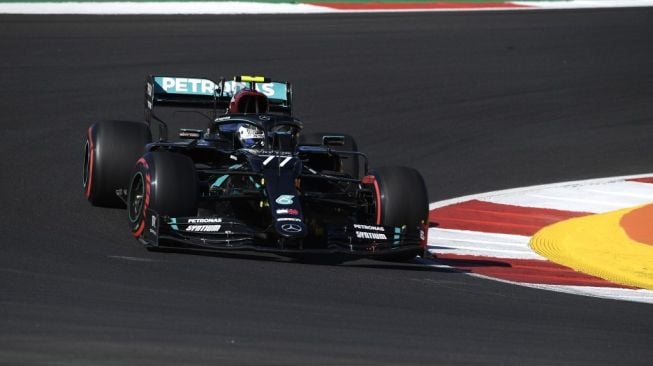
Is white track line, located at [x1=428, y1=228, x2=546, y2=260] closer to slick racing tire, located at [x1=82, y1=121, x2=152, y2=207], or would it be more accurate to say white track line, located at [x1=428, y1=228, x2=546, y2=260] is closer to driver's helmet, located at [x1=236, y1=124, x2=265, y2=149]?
driver's helmet, located at [x1=236, y1=124, x2=265, y2=149]

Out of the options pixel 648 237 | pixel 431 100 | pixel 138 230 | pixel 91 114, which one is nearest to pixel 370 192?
pixel 138 230

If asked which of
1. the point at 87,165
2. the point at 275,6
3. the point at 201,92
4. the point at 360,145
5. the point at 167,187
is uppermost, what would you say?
the point at 275,6

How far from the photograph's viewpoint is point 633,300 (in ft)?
31.2

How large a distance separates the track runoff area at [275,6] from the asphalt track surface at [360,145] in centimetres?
66

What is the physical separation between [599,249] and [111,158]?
4.00m

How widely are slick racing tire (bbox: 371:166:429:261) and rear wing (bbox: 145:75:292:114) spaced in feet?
7.92

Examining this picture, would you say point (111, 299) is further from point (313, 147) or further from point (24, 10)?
point (24, 10)

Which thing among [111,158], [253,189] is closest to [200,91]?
[111,158]

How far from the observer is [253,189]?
1029 centimetres

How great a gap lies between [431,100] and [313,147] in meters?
7.04

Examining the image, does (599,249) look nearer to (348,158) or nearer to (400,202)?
(400,202)

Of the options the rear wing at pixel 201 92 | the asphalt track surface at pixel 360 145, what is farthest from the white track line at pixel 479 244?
the rear wing at pixel 201 92

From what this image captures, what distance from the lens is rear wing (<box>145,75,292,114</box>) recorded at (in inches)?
494

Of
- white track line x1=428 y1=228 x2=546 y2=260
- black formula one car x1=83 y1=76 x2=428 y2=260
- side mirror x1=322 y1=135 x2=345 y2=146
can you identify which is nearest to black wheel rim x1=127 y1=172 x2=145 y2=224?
black formula one car x1=83 y1=76 x2=428 y2=260
